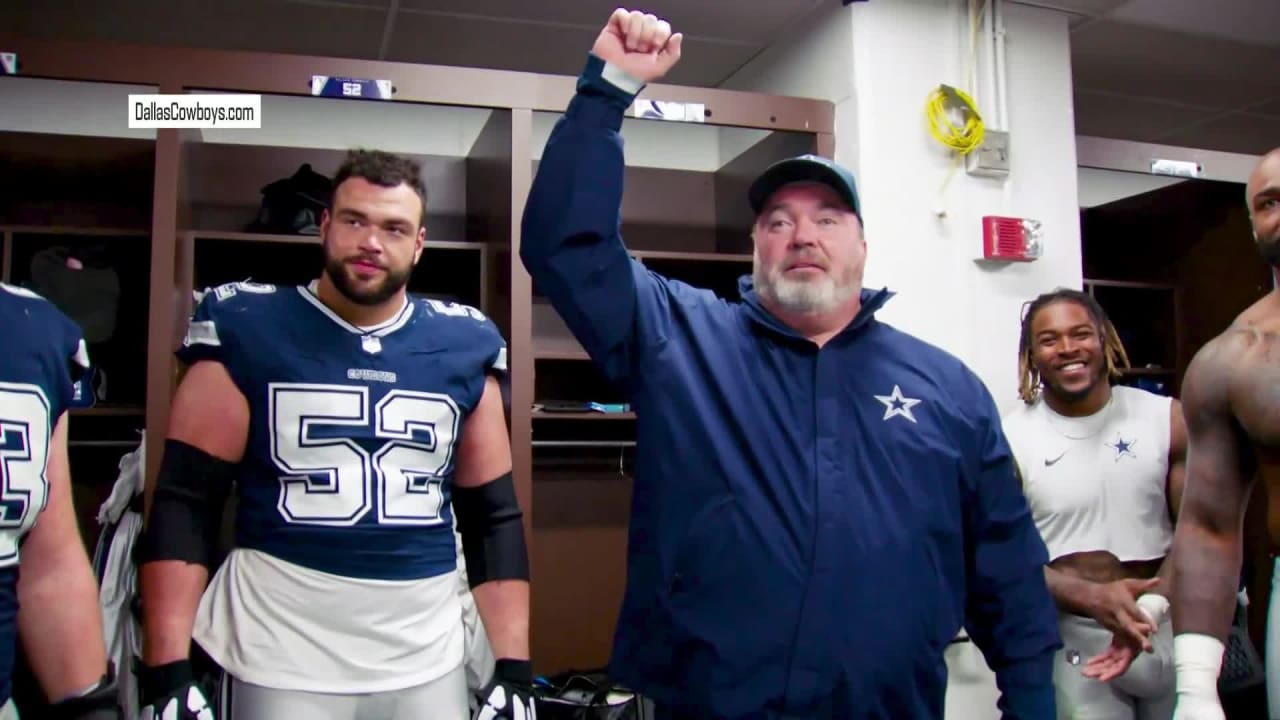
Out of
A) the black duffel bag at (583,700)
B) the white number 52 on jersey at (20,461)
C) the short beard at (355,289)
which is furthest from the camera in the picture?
the black duffel bag at (583,700)

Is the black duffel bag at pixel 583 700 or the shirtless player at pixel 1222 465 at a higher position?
the shirtless player at pixel 1222 465

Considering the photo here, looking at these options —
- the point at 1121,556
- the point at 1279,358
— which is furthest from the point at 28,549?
the point at 1121,556

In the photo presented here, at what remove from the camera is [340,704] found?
5.32ft

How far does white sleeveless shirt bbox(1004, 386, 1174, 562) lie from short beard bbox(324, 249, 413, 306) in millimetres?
1615

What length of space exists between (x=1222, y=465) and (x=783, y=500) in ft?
3.16

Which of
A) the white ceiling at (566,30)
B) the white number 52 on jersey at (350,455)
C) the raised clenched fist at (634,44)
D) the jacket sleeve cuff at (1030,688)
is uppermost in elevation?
the white ceiling at (566,30)

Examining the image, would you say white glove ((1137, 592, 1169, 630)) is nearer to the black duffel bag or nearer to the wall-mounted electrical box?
the black duffel bag

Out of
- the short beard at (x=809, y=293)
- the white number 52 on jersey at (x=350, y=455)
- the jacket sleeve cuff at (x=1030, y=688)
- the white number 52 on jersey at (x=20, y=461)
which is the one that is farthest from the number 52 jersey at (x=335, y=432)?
the jacket sleeve cuff at (x=1030, y=688)

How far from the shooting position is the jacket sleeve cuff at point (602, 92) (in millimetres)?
1291

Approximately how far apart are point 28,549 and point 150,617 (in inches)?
10.8

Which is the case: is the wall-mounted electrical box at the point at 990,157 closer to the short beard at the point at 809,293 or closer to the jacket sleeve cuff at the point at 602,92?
the short beard at the point at 809,293

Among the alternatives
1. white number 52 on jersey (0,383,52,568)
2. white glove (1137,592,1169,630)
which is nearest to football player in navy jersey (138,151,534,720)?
white number 52 on jersey (0,383,52,568)

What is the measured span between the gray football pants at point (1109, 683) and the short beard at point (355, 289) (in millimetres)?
1701

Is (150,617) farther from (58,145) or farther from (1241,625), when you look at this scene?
(1241,625)
